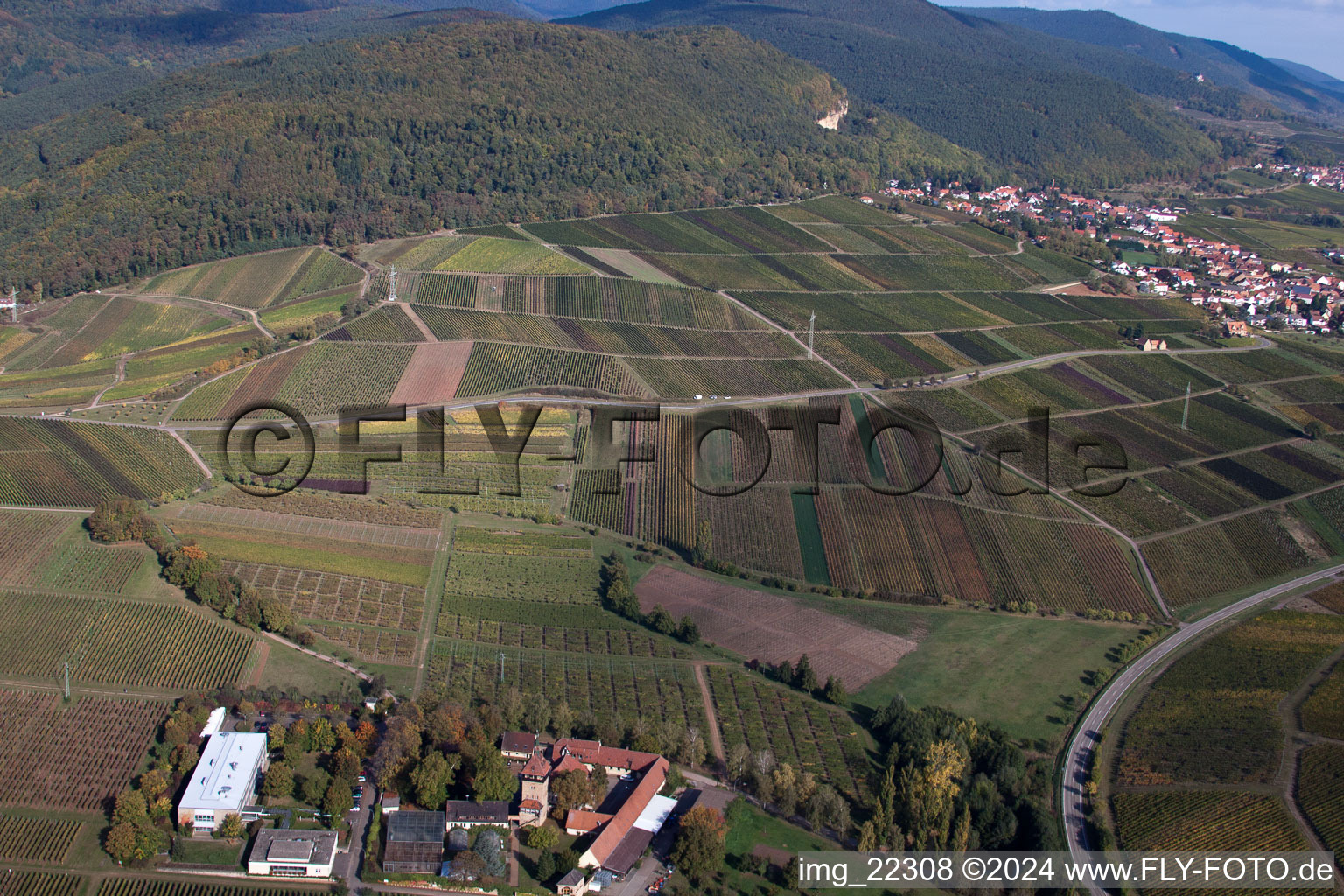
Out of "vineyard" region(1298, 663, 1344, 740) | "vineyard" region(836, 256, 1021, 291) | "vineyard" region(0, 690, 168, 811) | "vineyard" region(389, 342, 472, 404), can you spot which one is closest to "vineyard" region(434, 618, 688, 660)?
"vineyard" region(0, 690, 168, 811)

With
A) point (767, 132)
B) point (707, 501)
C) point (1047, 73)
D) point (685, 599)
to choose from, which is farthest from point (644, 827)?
point (1047, 73)

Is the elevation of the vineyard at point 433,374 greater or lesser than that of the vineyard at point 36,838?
greater

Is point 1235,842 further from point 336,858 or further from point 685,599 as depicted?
point 336,858

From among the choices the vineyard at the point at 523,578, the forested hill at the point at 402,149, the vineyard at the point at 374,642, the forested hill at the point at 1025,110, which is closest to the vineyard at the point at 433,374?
the vineyard at the point at 523,578

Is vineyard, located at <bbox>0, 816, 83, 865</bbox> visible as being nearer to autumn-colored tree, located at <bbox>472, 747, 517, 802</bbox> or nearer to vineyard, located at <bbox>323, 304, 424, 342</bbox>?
autumn-colored tree, located at <bbox>472, 747, 517, 802</bbox>

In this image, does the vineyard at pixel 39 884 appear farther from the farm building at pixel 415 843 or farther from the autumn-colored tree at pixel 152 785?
the farm building at pixel 415 843

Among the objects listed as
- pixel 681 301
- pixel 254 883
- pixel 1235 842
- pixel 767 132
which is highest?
pixel 767 132
